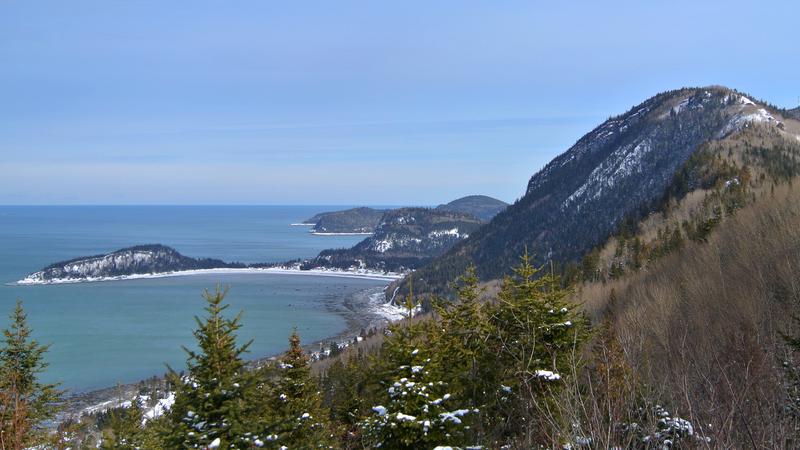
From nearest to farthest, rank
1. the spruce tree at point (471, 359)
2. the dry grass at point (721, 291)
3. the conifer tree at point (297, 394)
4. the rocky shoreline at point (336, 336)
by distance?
the spruce tree at point (471, 359) → the conifer tree at point (297, 394) → the dry grass at point (721, 291) → the rocky shoreline at point (336, 336)

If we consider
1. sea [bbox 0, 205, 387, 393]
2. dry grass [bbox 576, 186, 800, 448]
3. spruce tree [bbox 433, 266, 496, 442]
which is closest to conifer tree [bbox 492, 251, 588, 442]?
spruce tree [bbox 433, 266, 496, 442]

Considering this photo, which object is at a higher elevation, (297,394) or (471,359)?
(471,359)

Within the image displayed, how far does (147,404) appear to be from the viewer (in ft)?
213

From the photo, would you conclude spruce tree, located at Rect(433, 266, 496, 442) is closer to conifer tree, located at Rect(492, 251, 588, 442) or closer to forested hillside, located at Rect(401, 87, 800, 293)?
conifer tree, located at Rect(492, 251, 588, 442)

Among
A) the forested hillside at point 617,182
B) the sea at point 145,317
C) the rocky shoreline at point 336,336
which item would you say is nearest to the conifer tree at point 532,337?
the rocky shoreline at point 336,336

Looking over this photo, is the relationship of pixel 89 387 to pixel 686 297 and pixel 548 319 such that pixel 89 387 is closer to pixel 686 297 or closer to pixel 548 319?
pixel 686 297

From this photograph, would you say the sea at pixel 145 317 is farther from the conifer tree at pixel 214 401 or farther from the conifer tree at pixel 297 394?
the conifer tree at pixel 214 401

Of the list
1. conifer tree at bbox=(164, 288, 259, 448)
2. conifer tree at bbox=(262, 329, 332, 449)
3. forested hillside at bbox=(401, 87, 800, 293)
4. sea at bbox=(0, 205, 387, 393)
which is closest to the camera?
conifer tree at bbox=(164, 288, 259, 448)

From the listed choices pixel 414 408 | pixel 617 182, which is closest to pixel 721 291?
pixel 414 408

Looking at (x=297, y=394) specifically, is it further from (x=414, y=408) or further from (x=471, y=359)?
(x=414, y=408)

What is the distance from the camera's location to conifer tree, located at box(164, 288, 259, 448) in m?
8.84

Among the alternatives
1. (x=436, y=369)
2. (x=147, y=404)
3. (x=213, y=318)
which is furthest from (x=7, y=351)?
(x=147, y=404)

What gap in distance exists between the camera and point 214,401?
923cm

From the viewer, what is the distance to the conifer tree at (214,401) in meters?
8.84
